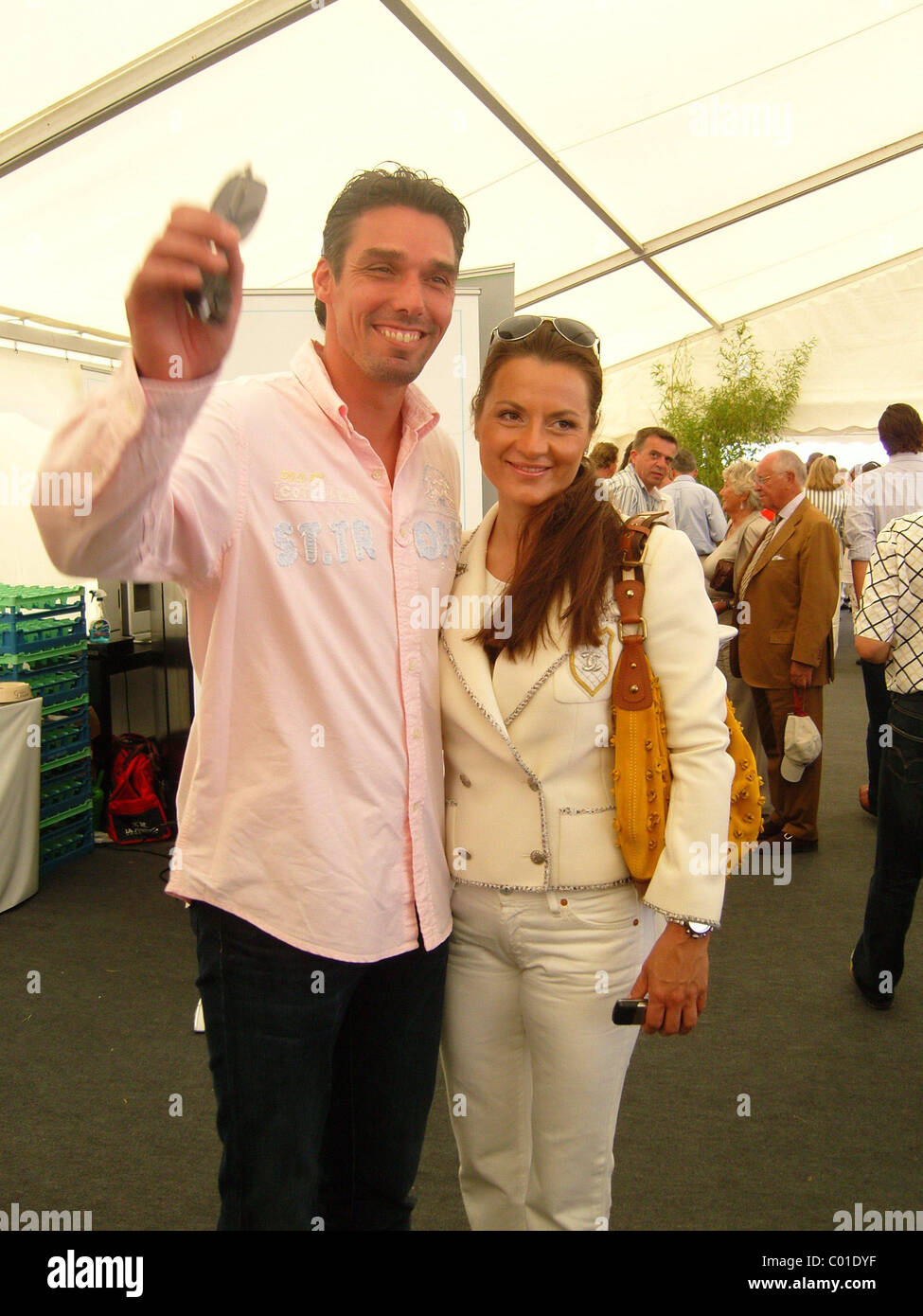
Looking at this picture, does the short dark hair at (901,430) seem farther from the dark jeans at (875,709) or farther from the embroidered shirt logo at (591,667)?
the embroidered shirt logo at (591,667)

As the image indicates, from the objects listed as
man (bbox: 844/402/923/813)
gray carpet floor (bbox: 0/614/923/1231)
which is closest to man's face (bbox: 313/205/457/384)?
gray carpet floor (bbox: 0/614/923/1231)

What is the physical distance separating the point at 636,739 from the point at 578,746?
0.29 ft

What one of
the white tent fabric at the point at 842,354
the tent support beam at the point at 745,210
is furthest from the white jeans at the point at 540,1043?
the white tent fabric at the point at 842,354

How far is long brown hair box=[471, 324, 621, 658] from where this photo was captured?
56.8 inches

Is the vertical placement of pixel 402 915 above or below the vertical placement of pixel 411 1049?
above

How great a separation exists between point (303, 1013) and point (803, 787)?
3.70 metres

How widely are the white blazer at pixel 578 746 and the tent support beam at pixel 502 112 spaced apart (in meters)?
3.11

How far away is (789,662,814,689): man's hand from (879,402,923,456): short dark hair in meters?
1.13

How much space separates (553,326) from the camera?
1.48 metres

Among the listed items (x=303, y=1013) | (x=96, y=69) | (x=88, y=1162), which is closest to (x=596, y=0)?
(x=96, y=69)

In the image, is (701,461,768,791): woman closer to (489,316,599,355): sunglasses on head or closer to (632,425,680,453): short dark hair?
(632,425,680,453): short dark hair
